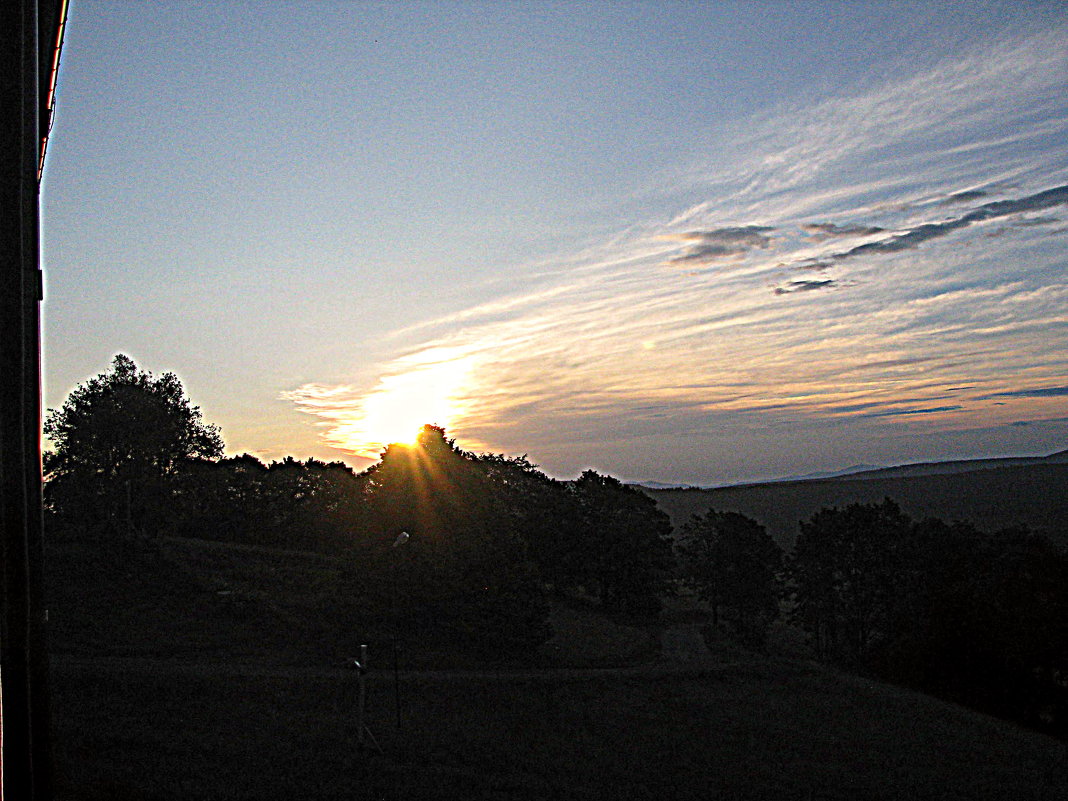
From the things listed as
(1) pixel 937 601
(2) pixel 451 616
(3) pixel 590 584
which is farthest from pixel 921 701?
(3) pixel 590 584

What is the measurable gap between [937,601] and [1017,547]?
14.1ft

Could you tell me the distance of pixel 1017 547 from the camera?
37938 mm

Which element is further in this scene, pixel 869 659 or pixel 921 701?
pixel 869 659

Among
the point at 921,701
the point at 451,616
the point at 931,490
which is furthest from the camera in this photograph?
the point at 931,490

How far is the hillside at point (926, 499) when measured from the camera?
9881 cm

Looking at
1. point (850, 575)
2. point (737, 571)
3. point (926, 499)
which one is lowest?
point (850, 575)

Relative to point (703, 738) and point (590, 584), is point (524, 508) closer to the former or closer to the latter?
point (590, 584)

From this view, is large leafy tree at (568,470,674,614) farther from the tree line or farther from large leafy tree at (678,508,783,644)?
large leafy tree at (678,508,783,644)

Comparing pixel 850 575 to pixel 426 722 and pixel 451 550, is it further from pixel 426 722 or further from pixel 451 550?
pixel 426 722

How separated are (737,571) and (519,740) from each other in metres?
36.6

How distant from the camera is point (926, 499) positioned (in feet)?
435

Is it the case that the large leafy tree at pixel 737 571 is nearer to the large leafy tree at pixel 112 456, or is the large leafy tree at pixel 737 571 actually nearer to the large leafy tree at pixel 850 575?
the large leafy tree at pixel 850 575

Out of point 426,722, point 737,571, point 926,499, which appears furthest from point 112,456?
point 926,499

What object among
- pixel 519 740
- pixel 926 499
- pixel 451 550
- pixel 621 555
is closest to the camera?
pixel 519 740
